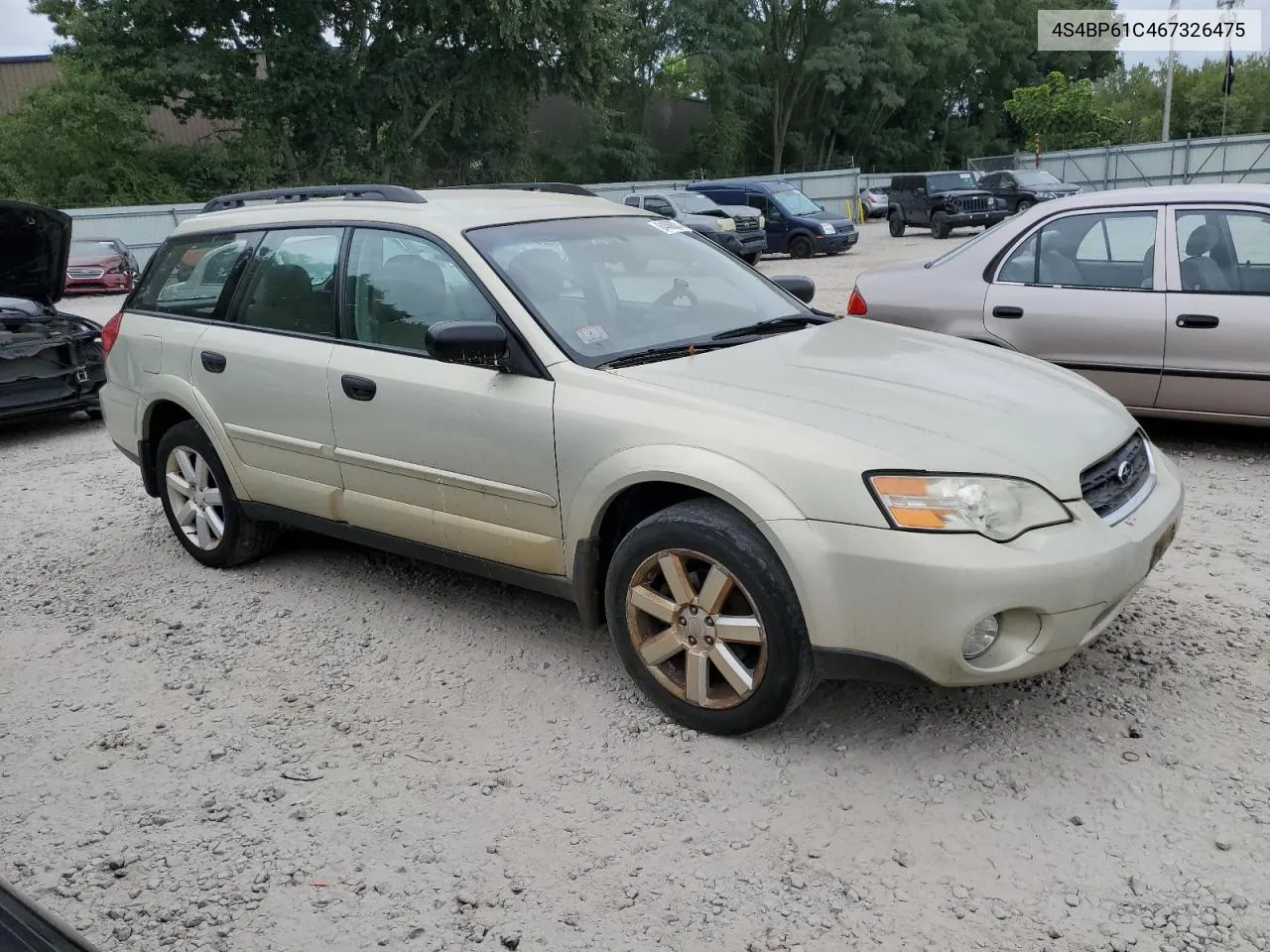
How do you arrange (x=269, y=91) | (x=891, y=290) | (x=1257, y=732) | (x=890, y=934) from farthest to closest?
(x=269, y=91) → (x=891, y=290) → (x=1257, y=732) → (x=890, y=934)

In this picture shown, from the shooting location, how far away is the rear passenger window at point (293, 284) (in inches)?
171

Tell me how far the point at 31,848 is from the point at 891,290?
5.41 meters

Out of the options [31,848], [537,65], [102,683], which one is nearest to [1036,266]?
[102,683]

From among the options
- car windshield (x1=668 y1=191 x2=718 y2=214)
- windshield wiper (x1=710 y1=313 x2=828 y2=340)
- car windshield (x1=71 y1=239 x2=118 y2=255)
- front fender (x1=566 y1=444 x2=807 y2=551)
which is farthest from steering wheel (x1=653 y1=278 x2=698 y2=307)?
car windshield (x1=71 y1=239 x2=118 y2=255)

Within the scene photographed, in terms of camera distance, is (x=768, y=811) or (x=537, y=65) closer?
(x=768, y=811)

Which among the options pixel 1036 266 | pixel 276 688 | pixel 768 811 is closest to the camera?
pixel 768 811

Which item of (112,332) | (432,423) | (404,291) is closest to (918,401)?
(432,423)

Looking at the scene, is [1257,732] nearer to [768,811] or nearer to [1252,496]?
[768,811]

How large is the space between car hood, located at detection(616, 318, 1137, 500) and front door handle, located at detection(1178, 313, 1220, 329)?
2.27m

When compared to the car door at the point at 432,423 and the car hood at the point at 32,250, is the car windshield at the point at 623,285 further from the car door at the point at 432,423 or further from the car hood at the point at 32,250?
the car hood at the point at 32,250

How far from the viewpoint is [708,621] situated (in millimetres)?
3209

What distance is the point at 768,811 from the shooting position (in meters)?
2.97

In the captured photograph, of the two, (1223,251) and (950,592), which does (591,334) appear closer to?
(950,592)

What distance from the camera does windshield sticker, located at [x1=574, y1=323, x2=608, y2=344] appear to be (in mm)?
3703
